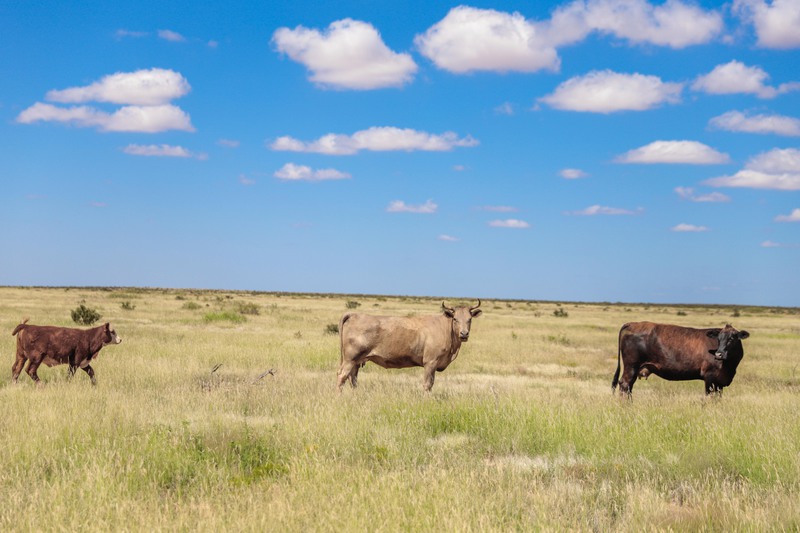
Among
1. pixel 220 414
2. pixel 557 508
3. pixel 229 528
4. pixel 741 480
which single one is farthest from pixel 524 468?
pixel 220 414

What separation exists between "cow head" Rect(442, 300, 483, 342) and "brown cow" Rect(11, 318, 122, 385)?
705cm

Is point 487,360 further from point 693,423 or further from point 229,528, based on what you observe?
point 229,528

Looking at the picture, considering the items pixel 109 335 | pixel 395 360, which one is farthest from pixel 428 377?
pixel 109 335

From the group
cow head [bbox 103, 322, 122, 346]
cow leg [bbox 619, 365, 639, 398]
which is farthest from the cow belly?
cow head [bbox 103, 322, 122, 346]

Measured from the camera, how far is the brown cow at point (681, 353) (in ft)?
41.4

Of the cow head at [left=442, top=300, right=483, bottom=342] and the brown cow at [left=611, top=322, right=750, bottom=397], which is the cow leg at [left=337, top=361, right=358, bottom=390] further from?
the brown cow at [left=611, top=322, right=750, bottom=397]

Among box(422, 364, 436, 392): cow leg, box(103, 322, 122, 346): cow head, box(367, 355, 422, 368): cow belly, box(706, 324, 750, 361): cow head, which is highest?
box(706, 324, 750, 361): cow head

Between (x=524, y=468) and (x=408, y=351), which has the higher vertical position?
(x=408, y=351)

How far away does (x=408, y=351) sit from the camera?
12.8 m

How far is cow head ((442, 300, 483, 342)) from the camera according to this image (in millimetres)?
12148

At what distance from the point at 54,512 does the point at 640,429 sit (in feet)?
23.4

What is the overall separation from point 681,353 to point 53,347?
12.3 meters

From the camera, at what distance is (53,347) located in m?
12.6

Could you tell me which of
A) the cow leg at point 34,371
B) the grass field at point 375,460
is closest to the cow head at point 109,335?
the grass field at point 375,460
